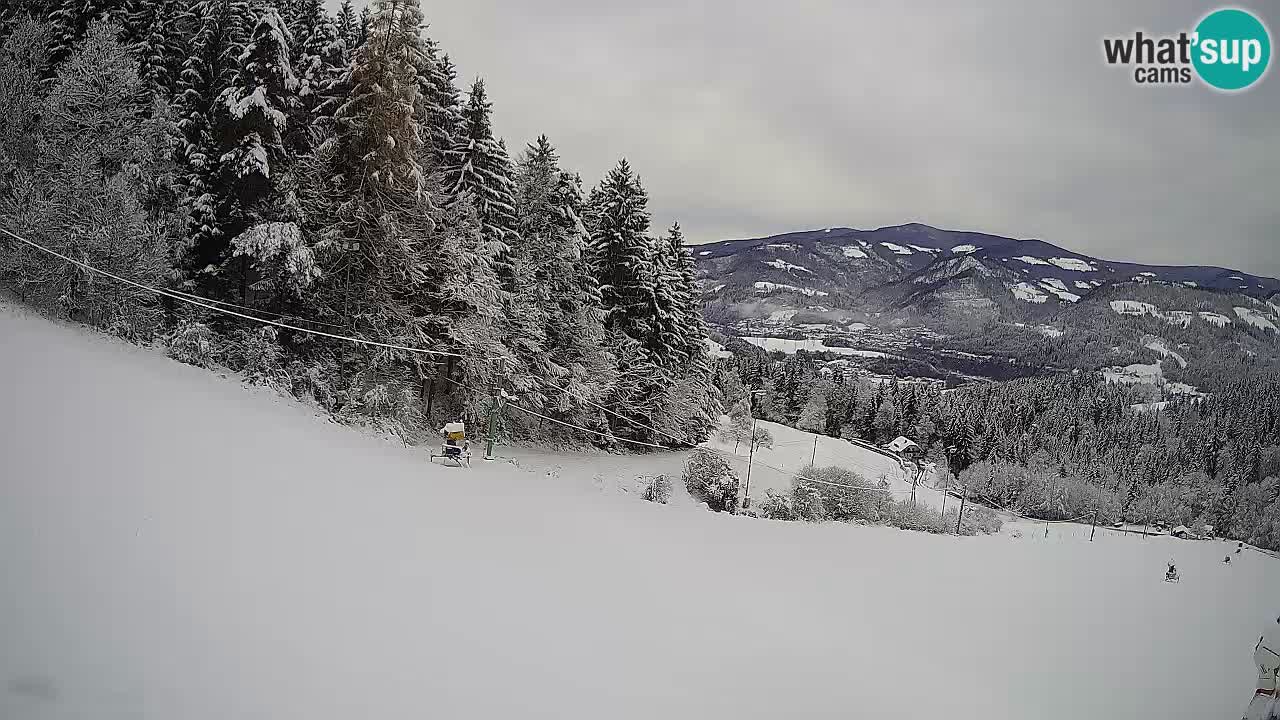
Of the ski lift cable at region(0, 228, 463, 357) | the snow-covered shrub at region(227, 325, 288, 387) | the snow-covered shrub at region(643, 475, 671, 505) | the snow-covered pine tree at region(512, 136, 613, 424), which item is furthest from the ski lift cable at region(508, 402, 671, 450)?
the snow-covered shrub at region(227, 325, 288, 387)

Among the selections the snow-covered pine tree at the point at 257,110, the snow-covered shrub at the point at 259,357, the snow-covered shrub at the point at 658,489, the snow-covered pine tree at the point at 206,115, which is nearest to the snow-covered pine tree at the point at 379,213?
the snow-covered pine tree at the point at 257,110

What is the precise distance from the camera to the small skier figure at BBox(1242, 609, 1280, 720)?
4.22 metres

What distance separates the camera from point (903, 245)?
3192 centimetres

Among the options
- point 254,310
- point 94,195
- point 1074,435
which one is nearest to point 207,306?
point 254,310

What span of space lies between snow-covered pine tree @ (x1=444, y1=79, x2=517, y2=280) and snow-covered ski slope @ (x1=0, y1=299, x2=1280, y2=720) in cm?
952

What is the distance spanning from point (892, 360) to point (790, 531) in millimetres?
30015

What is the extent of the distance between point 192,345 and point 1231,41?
52.2 ft

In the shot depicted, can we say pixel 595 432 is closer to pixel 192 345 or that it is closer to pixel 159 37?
pixel 192 345

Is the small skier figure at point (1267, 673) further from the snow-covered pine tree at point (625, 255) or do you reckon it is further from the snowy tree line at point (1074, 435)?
the snow-covered pine tree at point (625, 255)

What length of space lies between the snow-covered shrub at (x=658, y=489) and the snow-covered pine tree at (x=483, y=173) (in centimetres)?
665

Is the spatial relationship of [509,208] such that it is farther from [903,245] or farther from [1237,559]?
[903,245]

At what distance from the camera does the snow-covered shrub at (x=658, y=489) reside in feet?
51.3

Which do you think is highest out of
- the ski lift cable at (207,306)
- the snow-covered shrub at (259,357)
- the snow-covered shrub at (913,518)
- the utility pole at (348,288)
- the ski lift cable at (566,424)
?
the utility pole at (348,288)

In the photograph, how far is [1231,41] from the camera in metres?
6.30
